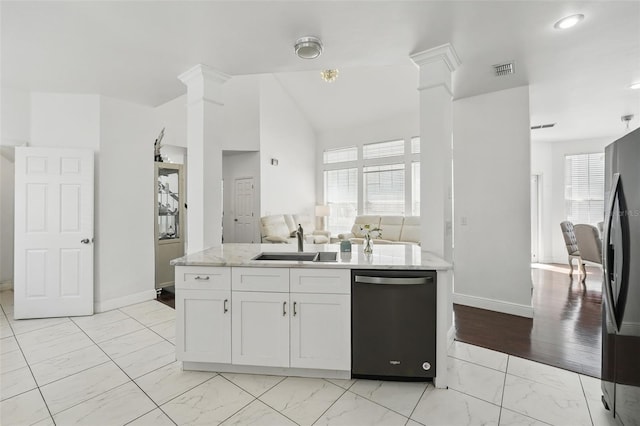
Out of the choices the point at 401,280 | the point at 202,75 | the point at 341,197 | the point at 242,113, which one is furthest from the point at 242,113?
the point at 401,280

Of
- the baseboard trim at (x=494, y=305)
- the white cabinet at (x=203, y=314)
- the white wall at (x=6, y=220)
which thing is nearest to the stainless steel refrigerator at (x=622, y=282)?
the baseboard trim at (x=494, y=305)

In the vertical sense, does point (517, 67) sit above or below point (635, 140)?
above

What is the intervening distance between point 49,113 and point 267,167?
4261 mm

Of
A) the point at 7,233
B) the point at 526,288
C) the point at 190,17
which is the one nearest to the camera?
the point at 190,17

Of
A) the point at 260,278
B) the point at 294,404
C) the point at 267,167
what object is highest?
the point at 267,167

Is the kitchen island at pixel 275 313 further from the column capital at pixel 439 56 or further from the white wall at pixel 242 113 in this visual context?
the white wall at pixel 242 113

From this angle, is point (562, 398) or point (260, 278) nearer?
point (562, 398)

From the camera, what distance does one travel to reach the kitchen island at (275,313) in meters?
2.08

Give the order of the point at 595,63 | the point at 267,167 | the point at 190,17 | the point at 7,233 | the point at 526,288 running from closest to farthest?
the point at 190,17 < the point at 595,63 < the point at 526,288 < the point at 7,233 < the point at 267,167

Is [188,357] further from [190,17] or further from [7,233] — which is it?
[7,233]

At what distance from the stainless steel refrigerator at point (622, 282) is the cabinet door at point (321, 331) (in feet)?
4.86

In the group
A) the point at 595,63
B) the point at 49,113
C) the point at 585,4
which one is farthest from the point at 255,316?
the point at 595,63

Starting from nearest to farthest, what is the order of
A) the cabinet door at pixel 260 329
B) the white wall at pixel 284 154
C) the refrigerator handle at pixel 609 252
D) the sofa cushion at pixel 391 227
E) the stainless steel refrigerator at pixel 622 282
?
the stainless steel refrigerator at pixel 622 282 < the refrigerator handle at pixel 609 252 < the cabinet door at pixel 260 329 < the sofa cushion at pixel 391 227 < the white wall at pixel 284 154

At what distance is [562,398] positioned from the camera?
75.9 inches
